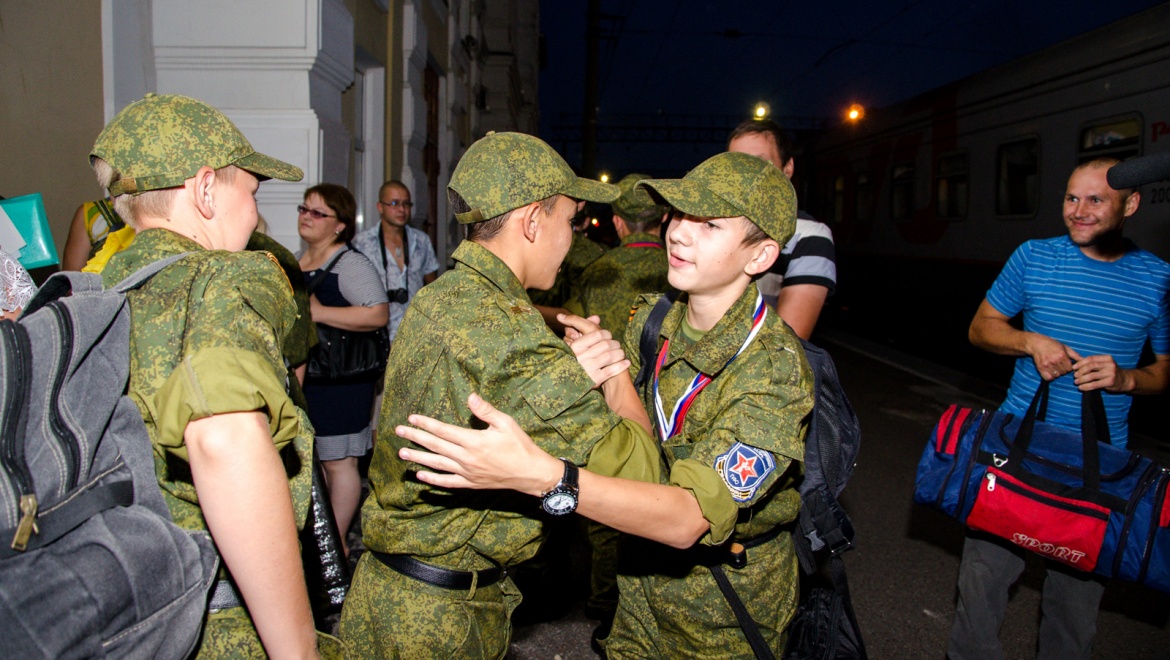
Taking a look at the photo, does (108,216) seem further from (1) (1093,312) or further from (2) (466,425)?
(1) (1093,312)

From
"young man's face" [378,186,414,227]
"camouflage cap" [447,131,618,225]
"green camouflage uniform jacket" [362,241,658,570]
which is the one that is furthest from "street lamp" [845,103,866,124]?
"green camouflage uniform jacket" [362,241,658,570]

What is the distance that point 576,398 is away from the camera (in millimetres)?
1548

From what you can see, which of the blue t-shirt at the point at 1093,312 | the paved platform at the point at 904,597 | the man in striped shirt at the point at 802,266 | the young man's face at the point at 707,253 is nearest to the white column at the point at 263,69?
the paved platform at the point at 904,597

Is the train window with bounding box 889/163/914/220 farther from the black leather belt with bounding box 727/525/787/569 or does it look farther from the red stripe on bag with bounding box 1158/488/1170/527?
the black leather belt with bounding box 727/525/787/569

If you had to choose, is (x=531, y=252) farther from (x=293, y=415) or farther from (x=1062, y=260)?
(x=1062, y=260)

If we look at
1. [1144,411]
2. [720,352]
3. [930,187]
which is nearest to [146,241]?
[720,352]

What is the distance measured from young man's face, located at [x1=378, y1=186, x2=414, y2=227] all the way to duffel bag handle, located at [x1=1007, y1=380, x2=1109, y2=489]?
13.1 feet

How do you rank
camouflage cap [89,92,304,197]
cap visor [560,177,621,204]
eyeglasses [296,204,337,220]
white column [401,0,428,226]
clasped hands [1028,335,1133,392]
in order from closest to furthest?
1. camouflage cap [89,92,304,197]
2. cap visor [560,177,621,204]
3. clasped hands [1028,335,1133,392]
4. eyeglasses [296,204,337,220]
5. white column [401,0,428,226]

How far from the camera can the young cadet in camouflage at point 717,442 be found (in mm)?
1630

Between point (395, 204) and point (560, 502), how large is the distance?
169 inches

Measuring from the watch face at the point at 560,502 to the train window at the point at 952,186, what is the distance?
37.7ft

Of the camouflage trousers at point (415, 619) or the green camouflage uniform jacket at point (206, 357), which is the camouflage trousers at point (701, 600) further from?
the green camouflage uniform jacket at point (206, 357)

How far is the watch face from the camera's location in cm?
144

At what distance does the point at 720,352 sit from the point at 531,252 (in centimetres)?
55
